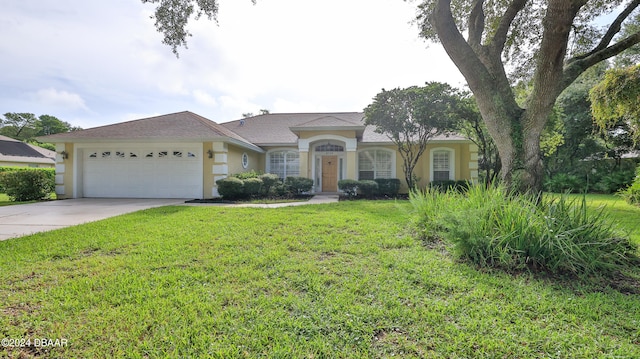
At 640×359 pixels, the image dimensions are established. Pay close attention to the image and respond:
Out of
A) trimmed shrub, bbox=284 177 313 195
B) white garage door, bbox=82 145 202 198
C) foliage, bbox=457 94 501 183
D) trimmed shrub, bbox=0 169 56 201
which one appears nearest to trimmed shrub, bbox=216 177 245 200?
white garage door, bbox=82 145 202 198

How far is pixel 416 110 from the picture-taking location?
10.8 meters

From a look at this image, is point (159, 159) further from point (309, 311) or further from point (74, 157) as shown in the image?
point (309, 311)

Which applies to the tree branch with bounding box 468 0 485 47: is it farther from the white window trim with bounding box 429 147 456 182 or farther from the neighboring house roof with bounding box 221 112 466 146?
the white window trim with bounding box 429 147 456 182

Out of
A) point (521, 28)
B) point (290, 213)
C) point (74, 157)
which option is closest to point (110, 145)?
point (74, 157)

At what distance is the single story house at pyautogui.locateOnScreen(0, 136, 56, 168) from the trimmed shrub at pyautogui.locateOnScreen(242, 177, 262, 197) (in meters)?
23.8

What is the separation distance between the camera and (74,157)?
11.6 m

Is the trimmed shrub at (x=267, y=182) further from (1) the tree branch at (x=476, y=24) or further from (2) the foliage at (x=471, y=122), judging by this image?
(1) the tree branch at (x=476, y=24)

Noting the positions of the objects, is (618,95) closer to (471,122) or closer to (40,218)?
(471,122)

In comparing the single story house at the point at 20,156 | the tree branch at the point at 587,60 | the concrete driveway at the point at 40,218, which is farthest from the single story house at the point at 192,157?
the single story house at the point at 20,156

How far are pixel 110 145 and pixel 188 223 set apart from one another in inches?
347

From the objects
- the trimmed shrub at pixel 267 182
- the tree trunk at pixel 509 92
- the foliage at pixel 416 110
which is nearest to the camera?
the tree trunk at pixel 509 92

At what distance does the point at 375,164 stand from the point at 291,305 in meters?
12.8

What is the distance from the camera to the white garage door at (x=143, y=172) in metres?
11.5

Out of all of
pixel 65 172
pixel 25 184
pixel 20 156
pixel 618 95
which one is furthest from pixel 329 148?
pixel 20 156
